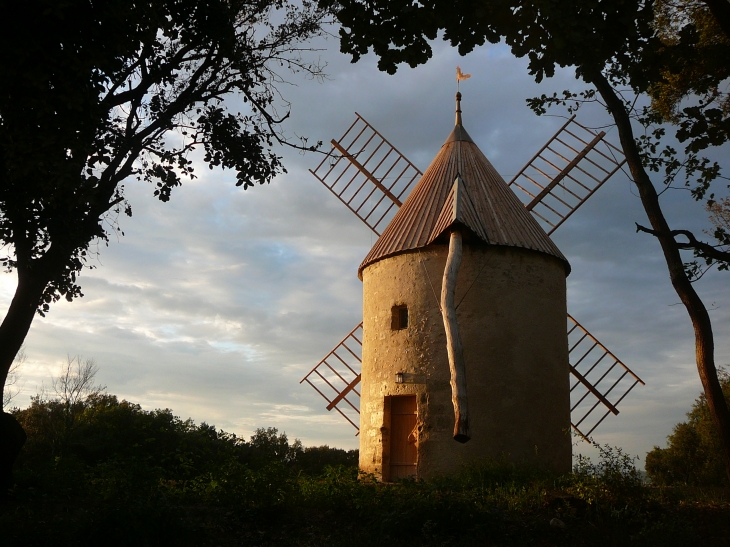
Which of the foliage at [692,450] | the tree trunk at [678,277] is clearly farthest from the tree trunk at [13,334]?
the foliage at [692,450]

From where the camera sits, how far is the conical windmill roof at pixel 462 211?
12250 mm

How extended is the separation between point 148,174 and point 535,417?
6.98 metres

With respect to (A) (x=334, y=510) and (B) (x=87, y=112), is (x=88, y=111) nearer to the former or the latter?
(B) (x=87, y=112)

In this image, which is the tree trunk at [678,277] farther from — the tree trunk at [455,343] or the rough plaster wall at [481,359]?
the rough plaster wall at [481,359]

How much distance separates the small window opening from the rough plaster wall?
0.42 feet

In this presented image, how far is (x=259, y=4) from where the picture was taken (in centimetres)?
985

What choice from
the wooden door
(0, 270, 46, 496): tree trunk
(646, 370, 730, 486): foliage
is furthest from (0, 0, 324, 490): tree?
(646, 370, 730, 486): foliage

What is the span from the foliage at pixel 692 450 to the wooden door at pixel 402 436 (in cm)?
735

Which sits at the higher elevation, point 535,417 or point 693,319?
point 693,319

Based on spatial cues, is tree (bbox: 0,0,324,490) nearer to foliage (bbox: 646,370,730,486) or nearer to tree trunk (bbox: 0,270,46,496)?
tree trunk (bbox: 0,270,46,496)

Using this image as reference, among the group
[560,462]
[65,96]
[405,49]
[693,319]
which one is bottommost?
[560,462]

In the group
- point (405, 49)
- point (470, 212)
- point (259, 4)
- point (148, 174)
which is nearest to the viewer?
point (405, 49)

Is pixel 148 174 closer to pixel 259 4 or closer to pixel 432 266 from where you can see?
pixel 259 4

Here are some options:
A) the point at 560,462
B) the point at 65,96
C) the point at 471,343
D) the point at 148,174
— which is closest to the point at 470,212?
the point at 471,343
